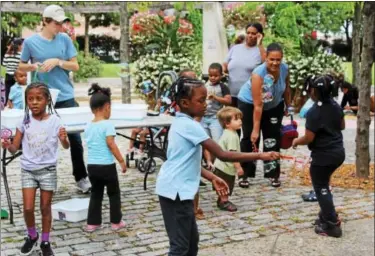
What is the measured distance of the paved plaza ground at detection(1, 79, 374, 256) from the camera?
186 inches

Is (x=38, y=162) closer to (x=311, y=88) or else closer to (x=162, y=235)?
(x=162, y=235)

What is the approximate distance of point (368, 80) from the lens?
7.21m

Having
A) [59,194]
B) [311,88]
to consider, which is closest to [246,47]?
[311,88]

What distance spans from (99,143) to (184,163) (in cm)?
157

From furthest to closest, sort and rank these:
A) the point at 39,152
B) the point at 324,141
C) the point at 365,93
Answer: the point at 365,93
the point at 324,141
the point at 39,152

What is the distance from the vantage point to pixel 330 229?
5066 mm

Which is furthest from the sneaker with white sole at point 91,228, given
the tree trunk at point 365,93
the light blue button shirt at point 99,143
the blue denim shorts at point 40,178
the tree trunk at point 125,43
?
the tree trunk at point 125,43

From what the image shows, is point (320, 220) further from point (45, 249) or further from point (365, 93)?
point (365, 93)

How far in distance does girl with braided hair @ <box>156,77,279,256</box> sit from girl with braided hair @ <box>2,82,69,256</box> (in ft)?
3.83

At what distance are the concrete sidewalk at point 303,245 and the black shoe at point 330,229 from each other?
5cm

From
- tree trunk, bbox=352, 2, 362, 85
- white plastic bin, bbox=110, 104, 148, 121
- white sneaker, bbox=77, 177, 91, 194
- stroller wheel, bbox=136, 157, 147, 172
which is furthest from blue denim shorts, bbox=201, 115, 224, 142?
tree trunk, bbox=352, 2, 362, 85

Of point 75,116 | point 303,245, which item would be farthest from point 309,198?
point 75,116

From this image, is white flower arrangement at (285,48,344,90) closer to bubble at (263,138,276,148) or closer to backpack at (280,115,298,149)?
backpack at (280,115,298,149)

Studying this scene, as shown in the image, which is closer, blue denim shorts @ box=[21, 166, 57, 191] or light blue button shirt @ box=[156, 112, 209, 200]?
light blue button shirt @ box=[156, 112, 209, 200]
